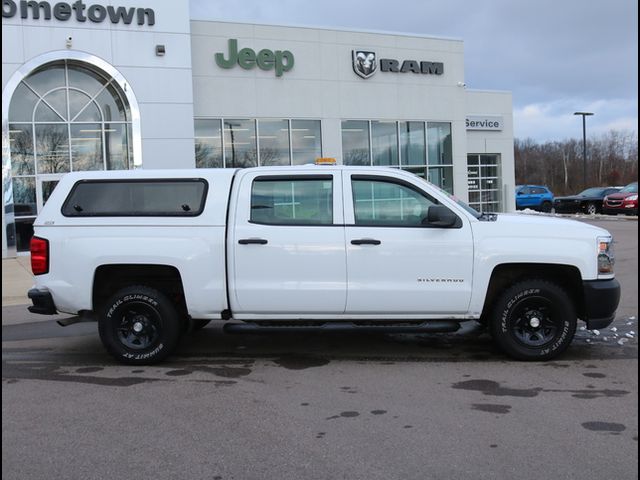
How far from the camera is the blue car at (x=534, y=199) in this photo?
121ft

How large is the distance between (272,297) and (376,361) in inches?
49.6

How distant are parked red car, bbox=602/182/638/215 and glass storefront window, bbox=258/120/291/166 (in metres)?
19.4

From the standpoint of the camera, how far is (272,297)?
6004 mm

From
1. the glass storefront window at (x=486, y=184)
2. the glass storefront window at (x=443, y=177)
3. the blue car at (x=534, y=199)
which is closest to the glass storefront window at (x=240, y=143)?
the glass storefront window at (x=443, y=177)

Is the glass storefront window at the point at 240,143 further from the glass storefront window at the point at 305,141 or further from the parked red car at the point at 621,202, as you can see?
the parked red car at the point at 621,202

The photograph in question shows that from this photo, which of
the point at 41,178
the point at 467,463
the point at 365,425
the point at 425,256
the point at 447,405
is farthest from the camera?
the point at 41,178

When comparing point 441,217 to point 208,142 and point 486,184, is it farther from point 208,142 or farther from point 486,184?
point 486,184

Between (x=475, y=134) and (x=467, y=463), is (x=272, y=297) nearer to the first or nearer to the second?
(x=467, y=463)

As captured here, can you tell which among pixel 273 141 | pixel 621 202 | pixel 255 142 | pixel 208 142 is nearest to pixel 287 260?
pixel 208 142

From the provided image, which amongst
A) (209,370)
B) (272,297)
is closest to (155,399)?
(209,370)

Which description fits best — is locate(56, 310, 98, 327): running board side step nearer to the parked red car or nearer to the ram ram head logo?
the ram ram head logo

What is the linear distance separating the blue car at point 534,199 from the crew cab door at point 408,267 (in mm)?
32657

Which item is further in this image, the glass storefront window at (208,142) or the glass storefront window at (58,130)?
the glass storefront window at (208,142)

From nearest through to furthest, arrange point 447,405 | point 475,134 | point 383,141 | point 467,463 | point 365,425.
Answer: point 467,463 < point 365,425 < point 447,405 < point 383,141 < point 475,134
